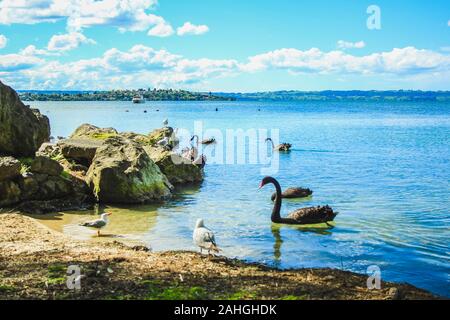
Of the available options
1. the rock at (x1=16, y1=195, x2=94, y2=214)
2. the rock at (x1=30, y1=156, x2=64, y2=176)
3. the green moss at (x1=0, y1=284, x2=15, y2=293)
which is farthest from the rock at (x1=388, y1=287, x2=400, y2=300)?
the rock at (x1=30, y1=156, x2=64, y2=176)

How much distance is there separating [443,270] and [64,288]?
7.99m

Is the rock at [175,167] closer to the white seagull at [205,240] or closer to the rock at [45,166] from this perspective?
the rock at [45,166]

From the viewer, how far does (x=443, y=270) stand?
1134cm

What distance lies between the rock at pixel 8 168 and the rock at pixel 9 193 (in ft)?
0.73

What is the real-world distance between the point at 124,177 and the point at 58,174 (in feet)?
7.34

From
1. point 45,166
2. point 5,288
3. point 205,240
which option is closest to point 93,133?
point 45,166

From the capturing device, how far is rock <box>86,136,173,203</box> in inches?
725

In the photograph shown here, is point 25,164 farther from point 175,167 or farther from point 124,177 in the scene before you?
point 175,167

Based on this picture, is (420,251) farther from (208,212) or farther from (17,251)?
(17,251)

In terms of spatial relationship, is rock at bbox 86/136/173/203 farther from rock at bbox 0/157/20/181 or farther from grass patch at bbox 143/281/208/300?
grass patch at bbox 143/281/208/300

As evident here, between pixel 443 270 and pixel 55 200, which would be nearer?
pixel 443 270

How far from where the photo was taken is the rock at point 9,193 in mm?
16328

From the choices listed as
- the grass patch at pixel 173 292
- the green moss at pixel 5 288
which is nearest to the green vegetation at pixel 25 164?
the green moss at pixel 5 288
